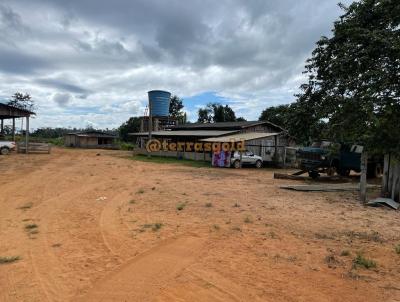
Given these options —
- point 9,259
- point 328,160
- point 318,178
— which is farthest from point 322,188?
point 9,259

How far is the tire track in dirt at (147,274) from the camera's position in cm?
421

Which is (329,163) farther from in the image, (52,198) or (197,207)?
(52,198)

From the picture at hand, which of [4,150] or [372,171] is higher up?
[372,171]

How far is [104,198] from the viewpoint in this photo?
1106 cm

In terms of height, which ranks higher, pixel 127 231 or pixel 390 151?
pixel 390 151

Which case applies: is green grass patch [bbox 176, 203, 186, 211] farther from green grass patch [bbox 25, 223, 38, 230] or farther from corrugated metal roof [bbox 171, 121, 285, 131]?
corrugated metal roof [bbox 171, 121, 285, 131]

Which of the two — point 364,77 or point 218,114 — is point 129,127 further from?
point 364,77

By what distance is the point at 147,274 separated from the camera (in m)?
4.84

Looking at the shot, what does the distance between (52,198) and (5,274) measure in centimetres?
624

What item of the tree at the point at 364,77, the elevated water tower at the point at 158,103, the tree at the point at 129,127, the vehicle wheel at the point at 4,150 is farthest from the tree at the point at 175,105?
the tree at the point at 364,77

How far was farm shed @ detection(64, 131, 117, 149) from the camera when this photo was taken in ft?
202

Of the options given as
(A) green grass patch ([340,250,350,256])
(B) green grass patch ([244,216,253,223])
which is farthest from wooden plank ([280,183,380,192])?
(A) green grass patch ([340,250,350,256])

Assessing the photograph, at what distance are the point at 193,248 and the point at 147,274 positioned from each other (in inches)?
54.6

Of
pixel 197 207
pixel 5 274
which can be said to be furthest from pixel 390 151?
pixel 5 274
